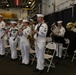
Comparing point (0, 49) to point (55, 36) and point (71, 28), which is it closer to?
point (55, 36)

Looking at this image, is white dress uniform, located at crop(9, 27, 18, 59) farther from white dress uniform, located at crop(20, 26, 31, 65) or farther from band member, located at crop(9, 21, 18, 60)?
white dress uniform, located at crop(20, 26, 31, 65)

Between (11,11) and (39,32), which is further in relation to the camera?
(11,11)

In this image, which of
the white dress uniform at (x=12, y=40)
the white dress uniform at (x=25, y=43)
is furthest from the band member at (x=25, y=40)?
the white dress uniform at (x=12, y=40)

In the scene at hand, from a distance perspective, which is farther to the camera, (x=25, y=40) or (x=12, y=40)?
(x=12, y=40)

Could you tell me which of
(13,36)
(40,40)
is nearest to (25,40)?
(13,36)

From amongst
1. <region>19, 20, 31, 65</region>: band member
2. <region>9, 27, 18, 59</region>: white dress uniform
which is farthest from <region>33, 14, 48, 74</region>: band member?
<region>9, 27, 18, 59</region>: white dress uniform

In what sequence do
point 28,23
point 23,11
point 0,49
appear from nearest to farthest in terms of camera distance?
1. point 28,23
2. point 0,49
3. point 23,11

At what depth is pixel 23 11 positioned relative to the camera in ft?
85.4

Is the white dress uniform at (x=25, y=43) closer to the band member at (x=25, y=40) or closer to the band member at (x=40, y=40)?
the band member at (x=25, y=40)

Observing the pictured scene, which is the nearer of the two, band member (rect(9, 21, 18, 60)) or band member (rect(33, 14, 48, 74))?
band member (rect(33, 14, 48, 74))

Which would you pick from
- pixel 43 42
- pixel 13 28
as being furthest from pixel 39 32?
pixel 13 28

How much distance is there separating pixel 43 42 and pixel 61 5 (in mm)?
5333

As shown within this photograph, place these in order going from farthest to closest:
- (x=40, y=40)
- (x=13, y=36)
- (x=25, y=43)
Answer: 1. (x=13, y=36)
2. (x=25, y=43)
3. (x=40, y=40)

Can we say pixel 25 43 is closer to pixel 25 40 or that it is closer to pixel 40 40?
pixel 25 40
